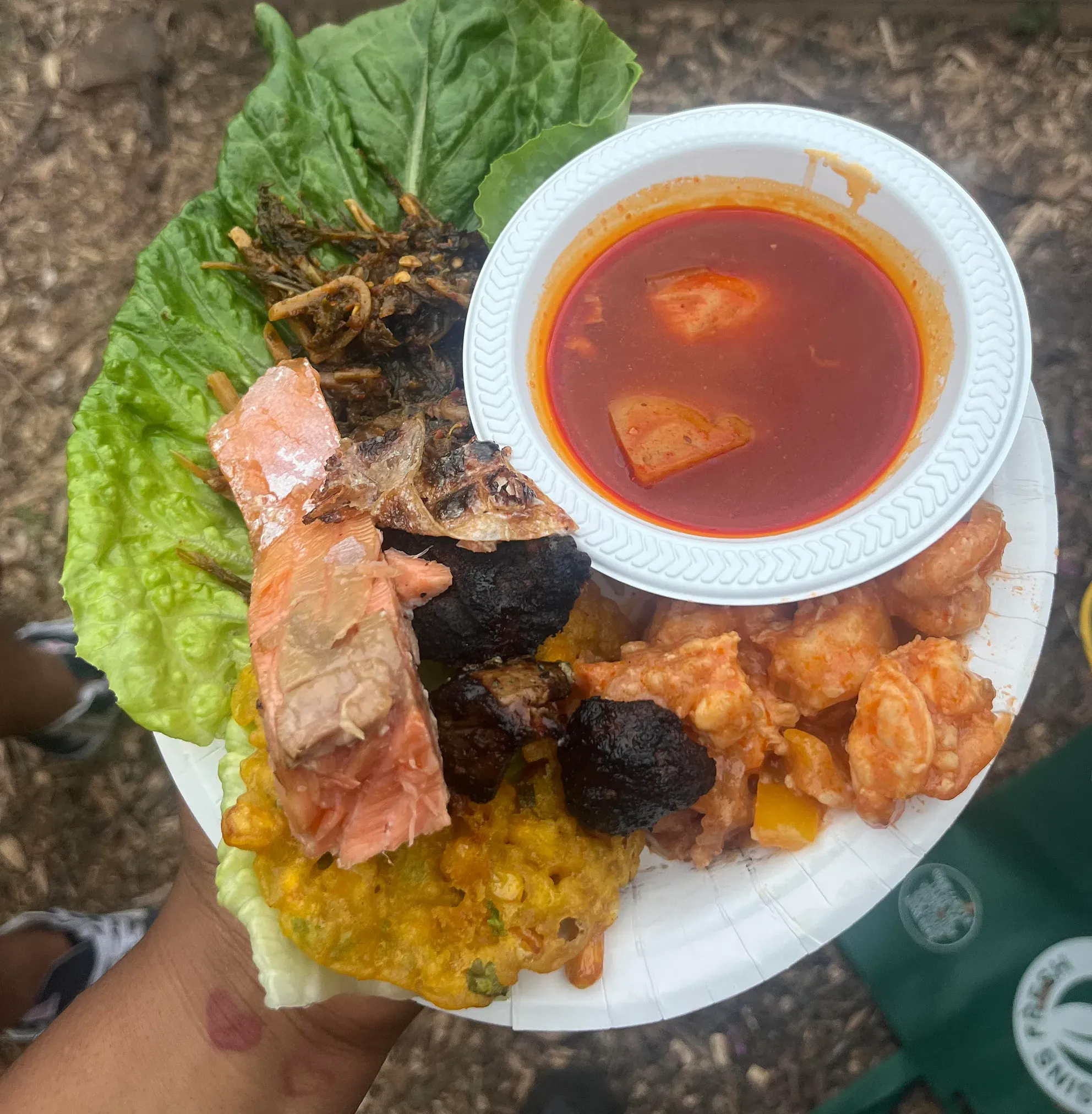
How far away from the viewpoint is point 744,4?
4.00 metres

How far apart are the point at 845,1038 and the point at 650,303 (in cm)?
293

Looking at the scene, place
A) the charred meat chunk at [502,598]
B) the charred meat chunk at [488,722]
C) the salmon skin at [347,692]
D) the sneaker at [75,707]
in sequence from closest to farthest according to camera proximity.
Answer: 1. the salmon skin at [347,692]
2. the charred meat chunk at [488,722]
3. the charred meat chunk at [502,598]
4. the sneaker at [75,707]

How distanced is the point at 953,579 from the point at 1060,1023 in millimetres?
1724

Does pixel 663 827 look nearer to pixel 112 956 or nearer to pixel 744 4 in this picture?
pixel 112 956

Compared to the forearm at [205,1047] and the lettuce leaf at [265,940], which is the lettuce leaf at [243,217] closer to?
the lettuce leaf at [265,940]

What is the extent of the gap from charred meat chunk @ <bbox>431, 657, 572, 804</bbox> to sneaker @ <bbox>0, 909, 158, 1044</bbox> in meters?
2.55

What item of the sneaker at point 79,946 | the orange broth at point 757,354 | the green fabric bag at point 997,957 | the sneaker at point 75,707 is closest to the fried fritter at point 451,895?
the orange broth at point 757,354

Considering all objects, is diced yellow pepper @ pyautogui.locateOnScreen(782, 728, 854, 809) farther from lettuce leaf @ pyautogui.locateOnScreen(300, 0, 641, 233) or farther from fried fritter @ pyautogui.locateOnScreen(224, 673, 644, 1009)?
lettuce leaf @ pyautogui.locateOnScreen(300, 0, 641, 233)

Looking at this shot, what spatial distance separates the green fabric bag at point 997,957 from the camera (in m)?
2.96

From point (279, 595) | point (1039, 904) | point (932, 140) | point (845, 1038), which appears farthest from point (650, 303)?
point (845, 1038)

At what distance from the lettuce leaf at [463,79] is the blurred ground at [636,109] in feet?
3.46

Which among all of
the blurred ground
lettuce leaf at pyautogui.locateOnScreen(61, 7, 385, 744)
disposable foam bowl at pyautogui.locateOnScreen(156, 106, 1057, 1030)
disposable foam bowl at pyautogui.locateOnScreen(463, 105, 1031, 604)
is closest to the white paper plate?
disposable foam bowl at pyautogui.locateOnScreen(156, 106, 1057, 1030)

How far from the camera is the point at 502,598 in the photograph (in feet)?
7.07

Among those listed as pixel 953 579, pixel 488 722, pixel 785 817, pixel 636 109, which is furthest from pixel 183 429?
pixel 636 109
